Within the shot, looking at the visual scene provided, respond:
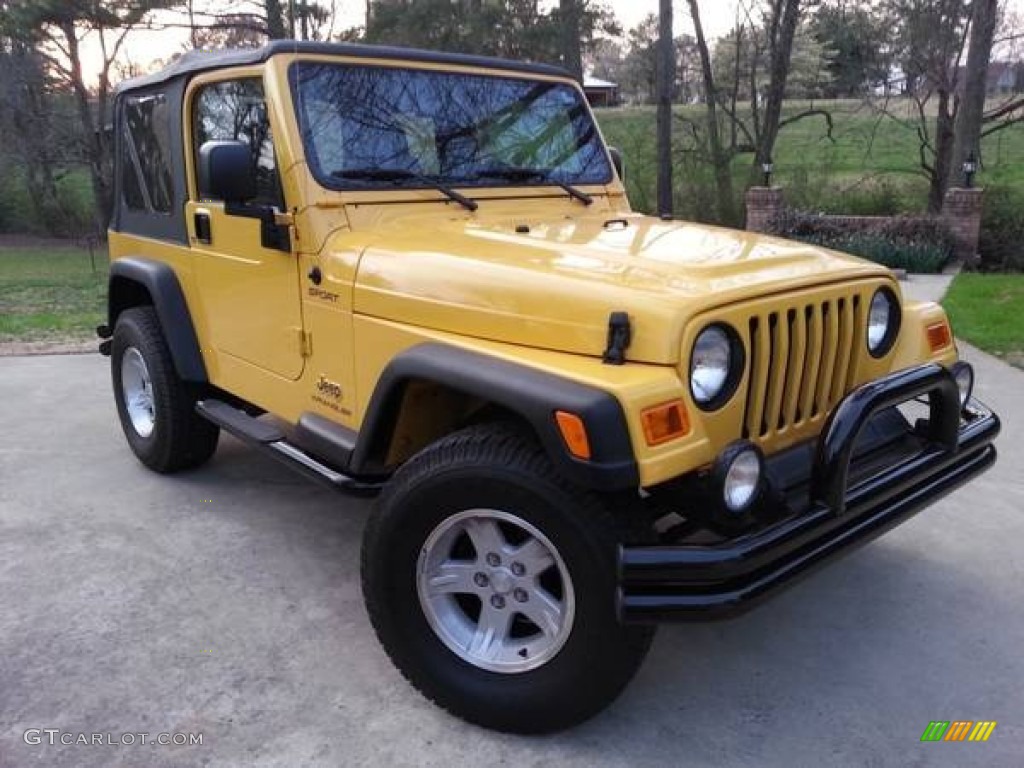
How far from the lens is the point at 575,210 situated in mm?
3801

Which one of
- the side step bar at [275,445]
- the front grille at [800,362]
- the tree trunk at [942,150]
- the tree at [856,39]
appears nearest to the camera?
the front grille at [800,362]

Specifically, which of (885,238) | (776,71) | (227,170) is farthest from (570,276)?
(776,71)

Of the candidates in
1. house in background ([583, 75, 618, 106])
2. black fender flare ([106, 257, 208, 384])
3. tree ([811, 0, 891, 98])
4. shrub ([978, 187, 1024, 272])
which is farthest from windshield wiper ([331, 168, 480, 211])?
tree ([811, 0, 891, 98])

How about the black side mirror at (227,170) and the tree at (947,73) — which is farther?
the tree at (947,73)

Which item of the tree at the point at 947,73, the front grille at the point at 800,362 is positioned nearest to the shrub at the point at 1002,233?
the tree at the point at 947,73

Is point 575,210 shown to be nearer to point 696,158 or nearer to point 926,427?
A: point 926,427

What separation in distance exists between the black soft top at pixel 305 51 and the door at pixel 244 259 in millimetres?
82

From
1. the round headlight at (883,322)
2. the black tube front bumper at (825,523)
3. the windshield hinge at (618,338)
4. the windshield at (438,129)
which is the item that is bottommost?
the black tube front bumper at (825,523)

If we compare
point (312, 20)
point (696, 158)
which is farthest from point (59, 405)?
point (312, 20)

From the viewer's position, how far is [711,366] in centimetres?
242

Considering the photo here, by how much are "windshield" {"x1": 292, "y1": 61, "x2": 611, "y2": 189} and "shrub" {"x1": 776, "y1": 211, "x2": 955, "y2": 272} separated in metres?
8.25

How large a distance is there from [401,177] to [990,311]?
7052mm

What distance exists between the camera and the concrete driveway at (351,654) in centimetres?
257

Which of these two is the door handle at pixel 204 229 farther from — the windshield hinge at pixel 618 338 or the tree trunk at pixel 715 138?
the tree trunk at pixel 715 138
